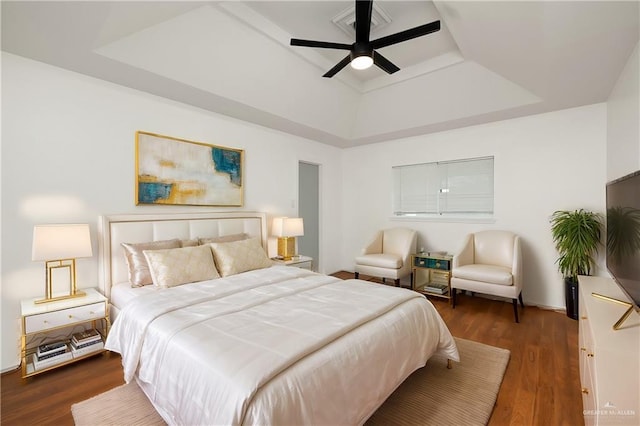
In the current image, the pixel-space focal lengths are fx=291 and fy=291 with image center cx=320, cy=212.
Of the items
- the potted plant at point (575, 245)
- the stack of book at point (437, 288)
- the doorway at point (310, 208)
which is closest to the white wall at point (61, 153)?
the doorway at point (310, 208)

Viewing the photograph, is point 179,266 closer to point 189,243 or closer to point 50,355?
point 189,243

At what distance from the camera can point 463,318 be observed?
3.44 m

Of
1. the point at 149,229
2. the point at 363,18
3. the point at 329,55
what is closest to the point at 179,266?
the point at 149,229

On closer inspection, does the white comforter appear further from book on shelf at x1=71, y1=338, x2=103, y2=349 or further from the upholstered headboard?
the upholstered headboard

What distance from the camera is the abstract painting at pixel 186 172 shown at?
308 cm

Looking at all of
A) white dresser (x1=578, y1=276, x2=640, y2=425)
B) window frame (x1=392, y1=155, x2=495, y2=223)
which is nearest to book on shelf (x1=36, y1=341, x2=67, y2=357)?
white dresser (x1=578, y1=276, x2=640, y2=425)

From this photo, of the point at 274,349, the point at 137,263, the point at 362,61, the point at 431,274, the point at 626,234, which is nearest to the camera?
the point at 274,349

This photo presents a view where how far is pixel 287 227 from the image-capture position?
13.5 feet

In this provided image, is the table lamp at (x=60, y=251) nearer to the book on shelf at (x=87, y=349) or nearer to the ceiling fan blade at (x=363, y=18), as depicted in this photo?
the book on shelf at (x=87, y=349)

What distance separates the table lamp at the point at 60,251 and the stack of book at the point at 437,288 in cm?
400

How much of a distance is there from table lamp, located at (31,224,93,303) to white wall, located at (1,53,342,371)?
108mm

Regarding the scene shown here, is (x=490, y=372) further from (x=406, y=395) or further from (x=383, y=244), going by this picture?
(x=383, y=244)

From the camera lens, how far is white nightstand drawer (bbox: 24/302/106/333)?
214cm

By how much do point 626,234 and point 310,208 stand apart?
4129 mm
